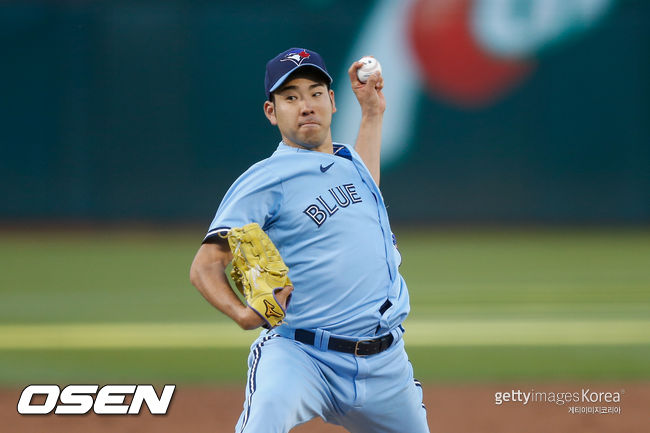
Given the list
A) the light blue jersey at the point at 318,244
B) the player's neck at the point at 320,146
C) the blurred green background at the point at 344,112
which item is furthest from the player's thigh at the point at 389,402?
the blurred green background at the point at 344,112

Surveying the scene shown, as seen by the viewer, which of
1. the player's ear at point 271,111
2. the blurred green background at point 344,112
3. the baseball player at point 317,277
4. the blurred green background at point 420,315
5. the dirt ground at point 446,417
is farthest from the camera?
the blurred green background at point 344,112

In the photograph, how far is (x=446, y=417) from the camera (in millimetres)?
5262

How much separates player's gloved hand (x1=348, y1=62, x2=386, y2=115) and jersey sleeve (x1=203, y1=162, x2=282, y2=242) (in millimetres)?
771

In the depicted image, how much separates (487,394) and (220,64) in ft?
35.0

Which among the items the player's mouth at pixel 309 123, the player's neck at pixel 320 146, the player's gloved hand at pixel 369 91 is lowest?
the player's neck at pixel 320 146

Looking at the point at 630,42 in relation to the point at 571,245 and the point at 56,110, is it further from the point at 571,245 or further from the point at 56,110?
the point at 56,110

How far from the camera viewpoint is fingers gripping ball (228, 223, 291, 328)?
2.84m

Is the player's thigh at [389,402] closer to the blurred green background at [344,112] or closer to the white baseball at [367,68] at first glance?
the white baseball at [367,68]

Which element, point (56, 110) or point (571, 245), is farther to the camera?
point (56, 110)

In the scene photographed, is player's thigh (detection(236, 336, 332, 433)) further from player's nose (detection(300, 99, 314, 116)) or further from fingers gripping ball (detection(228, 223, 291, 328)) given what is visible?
player's nose (detection(300, 99, 314, 116))

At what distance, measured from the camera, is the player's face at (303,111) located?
10.6 feet

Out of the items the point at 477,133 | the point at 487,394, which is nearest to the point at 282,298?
the point at 487,394

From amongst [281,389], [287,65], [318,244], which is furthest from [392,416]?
[287,65]

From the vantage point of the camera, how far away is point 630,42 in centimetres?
1518
